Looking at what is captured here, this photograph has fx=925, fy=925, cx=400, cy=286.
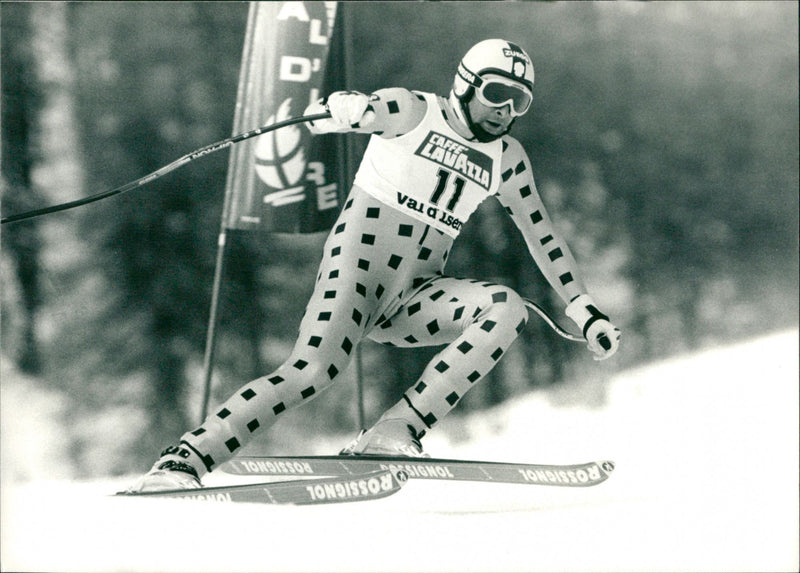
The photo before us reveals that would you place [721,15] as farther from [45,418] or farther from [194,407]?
[45,418]

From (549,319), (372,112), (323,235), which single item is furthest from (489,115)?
(323,235)

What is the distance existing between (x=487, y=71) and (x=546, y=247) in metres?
0.54

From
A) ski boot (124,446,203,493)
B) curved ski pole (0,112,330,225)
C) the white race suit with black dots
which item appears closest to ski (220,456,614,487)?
the white race suit with black dots

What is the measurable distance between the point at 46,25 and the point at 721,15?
2.24 m

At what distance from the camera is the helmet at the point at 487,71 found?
246cm

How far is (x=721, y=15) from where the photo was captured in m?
3.21

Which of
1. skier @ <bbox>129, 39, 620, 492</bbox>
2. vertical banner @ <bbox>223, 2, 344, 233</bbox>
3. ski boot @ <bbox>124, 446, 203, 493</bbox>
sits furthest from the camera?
vertical banner @ <bbox>223, 2, 344, 233</bbox>

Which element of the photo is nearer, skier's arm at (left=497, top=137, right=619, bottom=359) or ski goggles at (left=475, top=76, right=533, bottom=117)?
ski goggles at (left=475, top=76, right=533, bottom=117)

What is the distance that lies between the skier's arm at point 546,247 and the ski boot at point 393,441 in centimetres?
56

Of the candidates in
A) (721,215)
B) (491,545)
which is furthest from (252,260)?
(721,215)

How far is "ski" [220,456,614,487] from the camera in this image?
245 cm

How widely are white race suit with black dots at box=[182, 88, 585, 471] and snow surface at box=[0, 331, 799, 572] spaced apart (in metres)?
0.30

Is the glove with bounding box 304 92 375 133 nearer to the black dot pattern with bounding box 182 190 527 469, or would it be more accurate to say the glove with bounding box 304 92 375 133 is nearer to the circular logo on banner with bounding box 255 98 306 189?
the black dot pattern with bounding box 182 190 527 469

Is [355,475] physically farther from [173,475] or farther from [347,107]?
[347,107]
